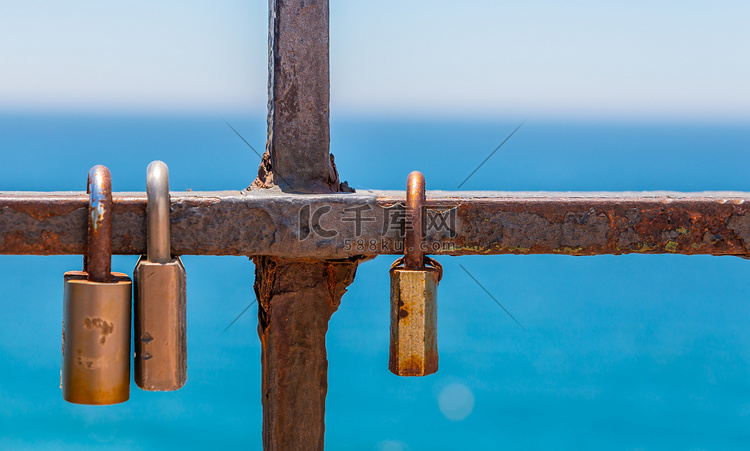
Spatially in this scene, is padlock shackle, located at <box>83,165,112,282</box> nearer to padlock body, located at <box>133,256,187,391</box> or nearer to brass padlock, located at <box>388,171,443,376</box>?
padlock body, located at <box>133,256,187,391</box>

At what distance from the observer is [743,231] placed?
4.99 ft

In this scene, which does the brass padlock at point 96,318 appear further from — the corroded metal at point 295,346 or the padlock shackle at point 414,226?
the padlock shackle at point 414,226

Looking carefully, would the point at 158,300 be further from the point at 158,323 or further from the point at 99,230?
the point at 99,230

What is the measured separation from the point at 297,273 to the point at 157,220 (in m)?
0.34

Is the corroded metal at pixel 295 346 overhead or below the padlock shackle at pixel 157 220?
below

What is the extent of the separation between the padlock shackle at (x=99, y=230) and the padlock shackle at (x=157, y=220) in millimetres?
73

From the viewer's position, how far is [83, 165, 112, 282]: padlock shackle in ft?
4.50

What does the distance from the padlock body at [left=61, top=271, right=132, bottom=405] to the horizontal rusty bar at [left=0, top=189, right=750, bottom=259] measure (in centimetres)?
9

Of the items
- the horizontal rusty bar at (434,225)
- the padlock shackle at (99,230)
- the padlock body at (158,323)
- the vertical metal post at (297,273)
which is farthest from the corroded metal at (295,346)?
the padlock shackle at (99,230)

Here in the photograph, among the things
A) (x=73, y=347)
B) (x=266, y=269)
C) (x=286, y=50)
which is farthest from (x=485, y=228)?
(x=73, y=347)

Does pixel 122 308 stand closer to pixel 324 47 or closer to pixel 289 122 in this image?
pixel 289 122

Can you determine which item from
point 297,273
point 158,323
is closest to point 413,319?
point 297,273

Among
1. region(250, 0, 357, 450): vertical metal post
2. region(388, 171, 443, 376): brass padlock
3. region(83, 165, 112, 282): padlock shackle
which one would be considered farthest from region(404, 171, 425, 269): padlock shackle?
region(83, 165, 112, 282): padlock shackle

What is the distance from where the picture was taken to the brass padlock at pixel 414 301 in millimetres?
1453
